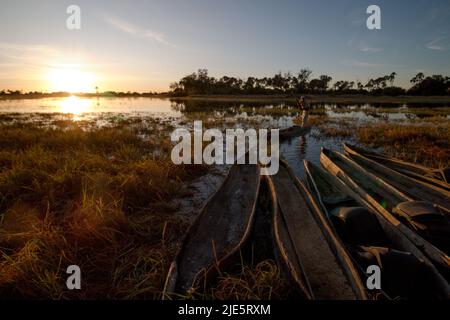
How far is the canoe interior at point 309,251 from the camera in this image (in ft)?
9.01

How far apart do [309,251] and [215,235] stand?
1.59m

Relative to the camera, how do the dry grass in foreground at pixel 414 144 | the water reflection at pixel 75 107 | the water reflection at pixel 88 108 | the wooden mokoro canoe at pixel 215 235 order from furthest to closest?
the water reflection at pixel 75 107, the water reflection at pixel 88 108, the dry grass in foreground at pixel 414 144, the wooden mokoro canoe at pixel 215 235

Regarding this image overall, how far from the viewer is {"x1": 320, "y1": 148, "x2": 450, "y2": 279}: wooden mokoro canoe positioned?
10.1ft

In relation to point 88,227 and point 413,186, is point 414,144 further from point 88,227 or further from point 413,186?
point 88,227

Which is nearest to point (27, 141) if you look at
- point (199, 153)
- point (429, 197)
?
point (199, 153)

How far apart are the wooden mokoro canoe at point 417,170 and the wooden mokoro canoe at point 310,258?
3.36 metres

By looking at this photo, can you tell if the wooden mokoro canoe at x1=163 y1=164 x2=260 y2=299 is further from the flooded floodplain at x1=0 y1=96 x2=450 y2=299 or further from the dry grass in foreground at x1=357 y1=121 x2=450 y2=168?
the dry grass in foreground at x1=357 y1=121 x2=450 y2=168

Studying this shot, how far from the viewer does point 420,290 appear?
260 centimetres

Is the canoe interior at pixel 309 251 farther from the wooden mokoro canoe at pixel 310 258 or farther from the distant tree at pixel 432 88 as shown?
the distant tree at pixel 432 88

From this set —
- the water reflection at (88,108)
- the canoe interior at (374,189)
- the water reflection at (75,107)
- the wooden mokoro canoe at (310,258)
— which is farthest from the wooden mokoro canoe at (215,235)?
the water reflection at (75,107)

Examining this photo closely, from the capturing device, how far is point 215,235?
4102 millimetres

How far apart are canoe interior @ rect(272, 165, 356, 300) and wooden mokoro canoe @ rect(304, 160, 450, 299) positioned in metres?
0.25
